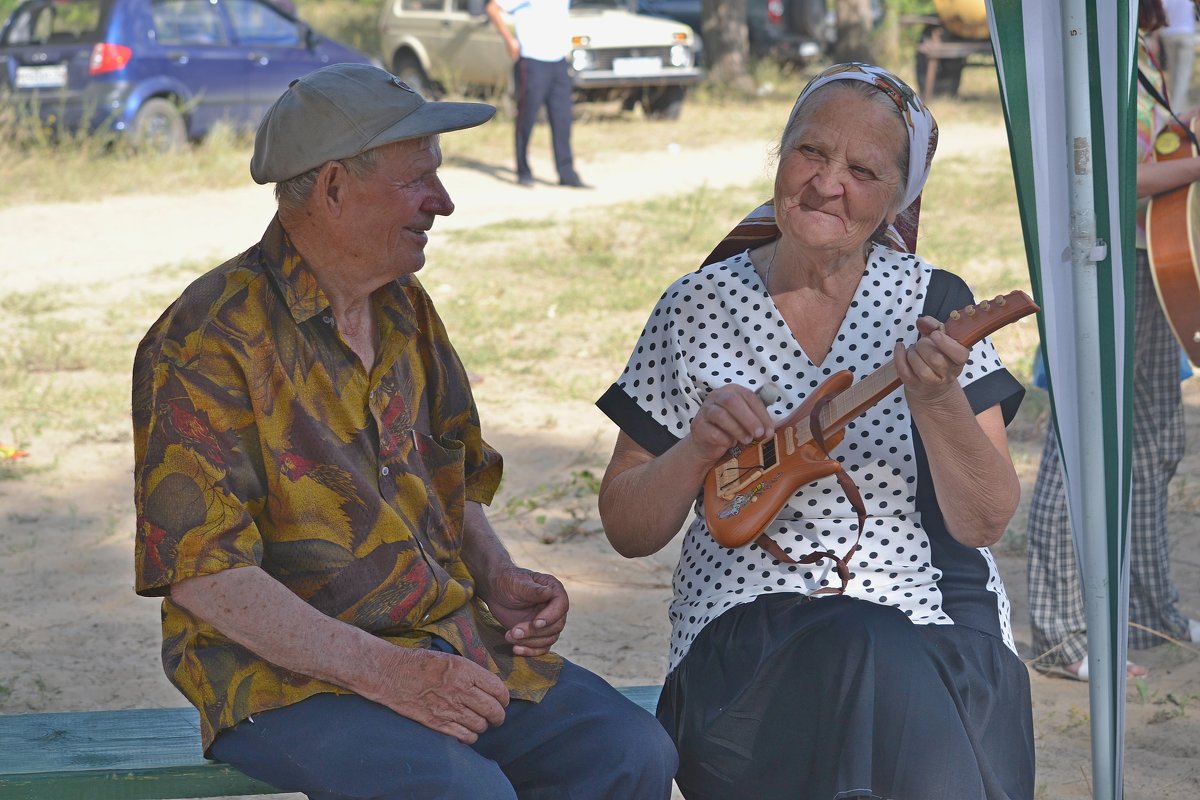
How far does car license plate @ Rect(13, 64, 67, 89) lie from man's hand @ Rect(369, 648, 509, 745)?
11.1 m

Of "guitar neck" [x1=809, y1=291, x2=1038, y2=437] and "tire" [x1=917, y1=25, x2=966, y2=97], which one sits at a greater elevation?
"tire" [x1=917, y1=25, x2=966, y2=97]

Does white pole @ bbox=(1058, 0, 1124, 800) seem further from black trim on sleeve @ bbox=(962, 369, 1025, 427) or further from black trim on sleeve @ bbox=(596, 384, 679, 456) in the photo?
black trim on sleeve @ bbox=(596, 384, 679, 456)

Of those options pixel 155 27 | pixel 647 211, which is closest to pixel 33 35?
pixel 155 27

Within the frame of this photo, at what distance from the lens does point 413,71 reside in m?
17.0

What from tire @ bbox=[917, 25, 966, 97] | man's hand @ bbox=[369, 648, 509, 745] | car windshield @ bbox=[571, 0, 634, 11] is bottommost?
man's hand @ bbox=[369, 648, 509, 745]

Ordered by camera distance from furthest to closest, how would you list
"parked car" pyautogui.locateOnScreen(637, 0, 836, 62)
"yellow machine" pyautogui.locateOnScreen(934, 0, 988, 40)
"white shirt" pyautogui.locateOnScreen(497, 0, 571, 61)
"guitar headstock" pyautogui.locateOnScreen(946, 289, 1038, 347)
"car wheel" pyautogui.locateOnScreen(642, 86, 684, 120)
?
"parked car" pyautogui.locateOnScreen(637, 0, 836, 62)
"yellow machine" pyautogui.locateOnScreen(934, 0, 988, 40)
"car wheel" pyautogui.locateOnScreen(642, 86, 684, 120)
"white shirt" pyautogui.locateOnScreen(497, 0, 571, 61)
"guitar headstock" pyautogui.locateOnScreen(946, 289, 1038, 347)

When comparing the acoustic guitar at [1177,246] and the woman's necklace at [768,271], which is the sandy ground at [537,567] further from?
the acoustic guitar at [1177,246]

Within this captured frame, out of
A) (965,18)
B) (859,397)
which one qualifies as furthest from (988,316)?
(965,18)

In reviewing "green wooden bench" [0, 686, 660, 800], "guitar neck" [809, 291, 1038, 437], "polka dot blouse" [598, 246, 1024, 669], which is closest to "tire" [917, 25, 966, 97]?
"polka dot blouse" [598, 246, 1024, 669]

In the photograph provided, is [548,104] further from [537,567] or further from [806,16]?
[806,16]

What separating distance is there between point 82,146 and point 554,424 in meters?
7.33

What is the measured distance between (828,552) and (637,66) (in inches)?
544

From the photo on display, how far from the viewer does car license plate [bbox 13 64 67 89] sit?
12141mm

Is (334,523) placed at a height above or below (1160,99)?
below
